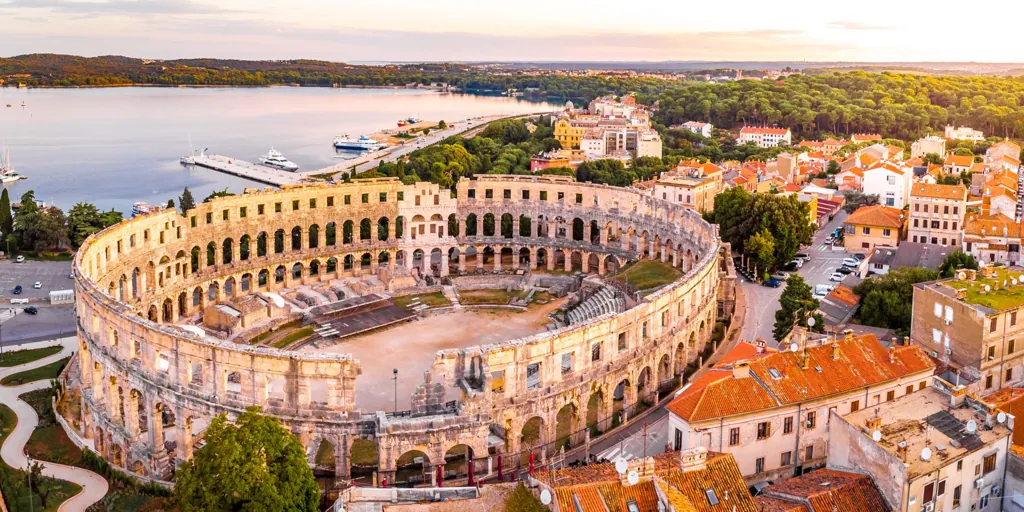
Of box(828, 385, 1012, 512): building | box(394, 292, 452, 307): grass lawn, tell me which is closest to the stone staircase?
box(394, 292, 452, 307): grass lawn

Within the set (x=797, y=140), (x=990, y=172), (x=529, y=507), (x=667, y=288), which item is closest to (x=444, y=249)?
(x=667, y=288)

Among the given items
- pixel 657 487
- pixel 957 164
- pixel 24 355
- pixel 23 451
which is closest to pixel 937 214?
pixel 957 164

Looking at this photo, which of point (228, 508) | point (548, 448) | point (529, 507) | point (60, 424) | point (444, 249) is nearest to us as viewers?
point (529, 507)

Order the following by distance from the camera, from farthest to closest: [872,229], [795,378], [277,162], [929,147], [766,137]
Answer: [277,162] → [766,137] → [929,147] → [872,229] → [795,378]

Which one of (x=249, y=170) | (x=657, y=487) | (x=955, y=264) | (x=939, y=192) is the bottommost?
(x=657, y=487)

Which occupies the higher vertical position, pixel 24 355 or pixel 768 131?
pixel 768 131

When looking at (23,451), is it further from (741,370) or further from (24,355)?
(741,370)

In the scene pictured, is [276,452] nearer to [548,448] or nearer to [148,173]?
[548,448]
